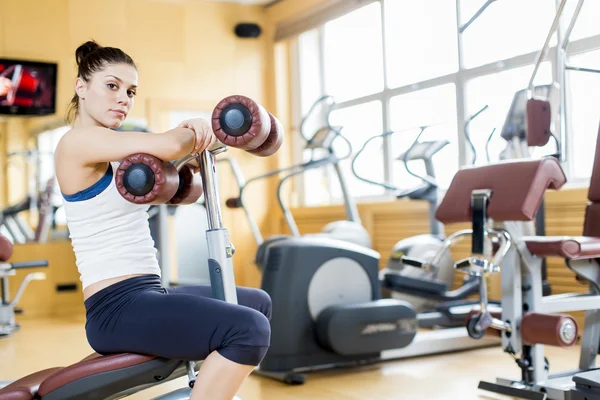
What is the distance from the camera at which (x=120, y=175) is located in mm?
1507

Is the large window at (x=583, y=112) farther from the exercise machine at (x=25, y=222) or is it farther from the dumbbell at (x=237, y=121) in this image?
the exercise machine at (x=25, y=222)

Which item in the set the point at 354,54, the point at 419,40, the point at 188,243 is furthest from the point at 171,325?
the point at 354,54

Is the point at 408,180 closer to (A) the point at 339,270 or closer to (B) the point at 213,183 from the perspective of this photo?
(A) the point at 339,270

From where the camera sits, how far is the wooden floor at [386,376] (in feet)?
9.46

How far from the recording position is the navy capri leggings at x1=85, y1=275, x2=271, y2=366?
1.57 metres

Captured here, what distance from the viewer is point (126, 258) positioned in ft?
5.56

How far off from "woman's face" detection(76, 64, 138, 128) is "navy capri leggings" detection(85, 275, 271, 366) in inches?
16.6

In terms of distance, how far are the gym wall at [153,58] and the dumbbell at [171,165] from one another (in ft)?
17.0

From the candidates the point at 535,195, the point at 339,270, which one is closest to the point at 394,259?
the point at 339,270

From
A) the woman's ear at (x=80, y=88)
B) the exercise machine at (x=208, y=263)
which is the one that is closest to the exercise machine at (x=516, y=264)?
the exercise machine at (x=208, y=263)

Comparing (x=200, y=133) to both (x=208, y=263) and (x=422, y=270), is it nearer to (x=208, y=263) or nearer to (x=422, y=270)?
(x=208, y=263)

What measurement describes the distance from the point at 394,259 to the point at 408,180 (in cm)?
175

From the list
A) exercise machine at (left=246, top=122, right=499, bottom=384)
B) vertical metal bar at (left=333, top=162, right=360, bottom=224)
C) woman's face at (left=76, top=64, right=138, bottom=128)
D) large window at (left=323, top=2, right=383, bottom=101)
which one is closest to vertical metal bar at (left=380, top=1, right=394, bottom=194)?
large window at (left=323, top=2, right=383, bottom=101)

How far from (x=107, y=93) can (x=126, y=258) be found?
418 mm
